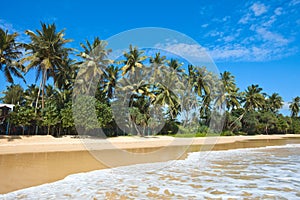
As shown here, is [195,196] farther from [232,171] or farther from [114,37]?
[114,37]

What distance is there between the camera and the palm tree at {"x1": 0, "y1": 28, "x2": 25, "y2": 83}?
1761 cm

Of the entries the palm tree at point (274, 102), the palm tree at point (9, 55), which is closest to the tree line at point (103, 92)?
the palm tree at point (9, 55)

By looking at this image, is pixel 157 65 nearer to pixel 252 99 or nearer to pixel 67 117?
pixel 67 117

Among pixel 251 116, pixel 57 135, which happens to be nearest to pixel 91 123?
pixel 57 135

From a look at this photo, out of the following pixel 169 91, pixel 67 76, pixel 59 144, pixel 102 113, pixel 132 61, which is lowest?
pixel 59 144

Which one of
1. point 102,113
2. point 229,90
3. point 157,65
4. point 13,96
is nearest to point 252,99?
point 229,90

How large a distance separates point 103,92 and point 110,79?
196 centimetres

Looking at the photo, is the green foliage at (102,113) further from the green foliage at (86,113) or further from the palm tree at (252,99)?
the palm tree at (252,99)

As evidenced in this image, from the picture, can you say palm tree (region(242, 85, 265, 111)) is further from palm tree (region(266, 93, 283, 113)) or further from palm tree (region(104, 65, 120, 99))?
palm tree (region(104, 65, 120, 99))

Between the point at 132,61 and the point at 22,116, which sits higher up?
the point at 132,61

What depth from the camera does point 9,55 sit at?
60.5 feet

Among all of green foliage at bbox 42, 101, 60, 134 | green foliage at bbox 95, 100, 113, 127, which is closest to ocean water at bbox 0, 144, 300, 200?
green foliage at bbox 95, 100, 113, 127

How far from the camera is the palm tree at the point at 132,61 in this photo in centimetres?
2462

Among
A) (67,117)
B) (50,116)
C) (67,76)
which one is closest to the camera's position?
(50,116)
